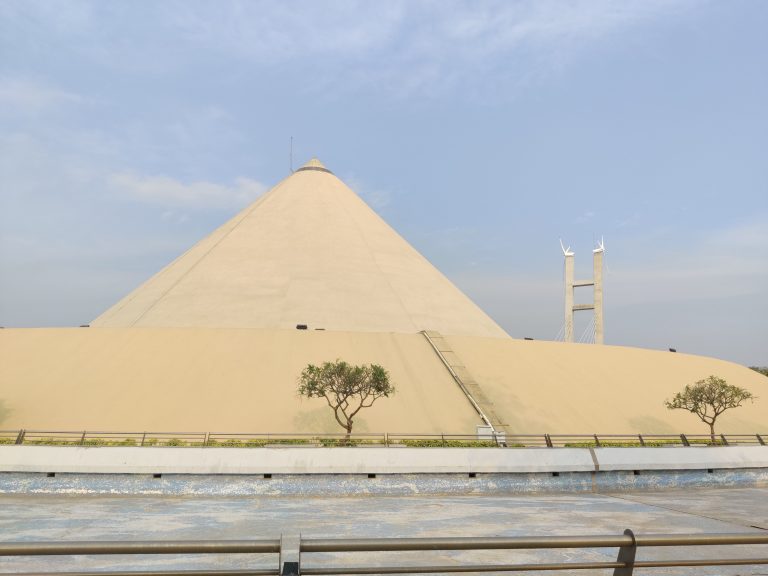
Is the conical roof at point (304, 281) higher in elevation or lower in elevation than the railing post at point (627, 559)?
higher

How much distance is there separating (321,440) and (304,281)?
82.6ft

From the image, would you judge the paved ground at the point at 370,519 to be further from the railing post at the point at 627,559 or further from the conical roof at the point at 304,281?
the conical roof at the point at 304,281

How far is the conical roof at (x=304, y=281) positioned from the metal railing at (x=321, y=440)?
661 inches

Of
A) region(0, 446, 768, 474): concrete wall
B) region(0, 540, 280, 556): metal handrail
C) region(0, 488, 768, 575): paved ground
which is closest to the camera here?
region(0, 540, 280, 556): metal handrail

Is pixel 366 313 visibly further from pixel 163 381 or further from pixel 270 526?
pixel 270 526

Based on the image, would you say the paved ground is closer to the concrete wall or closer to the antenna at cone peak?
the concrete wall

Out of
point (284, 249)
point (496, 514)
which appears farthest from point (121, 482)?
point (284, 249)

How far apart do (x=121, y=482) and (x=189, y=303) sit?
101 feet

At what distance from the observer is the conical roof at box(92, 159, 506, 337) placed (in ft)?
151

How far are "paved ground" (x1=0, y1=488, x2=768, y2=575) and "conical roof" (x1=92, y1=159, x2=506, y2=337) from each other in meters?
29.4

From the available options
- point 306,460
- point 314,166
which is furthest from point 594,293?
point 306,460

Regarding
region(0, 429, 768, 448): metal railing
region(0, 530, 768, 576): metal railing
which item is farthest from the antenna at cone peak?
region(0, 530, 768, 576): metal railing

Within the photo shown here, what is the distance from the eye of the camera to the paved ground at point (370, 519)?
866 cm

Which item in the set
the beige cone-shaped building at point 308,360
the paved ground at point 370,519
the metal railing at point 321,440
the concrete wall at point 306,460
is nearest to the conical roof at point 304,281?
the beige cone-shaped building at point 308,360
